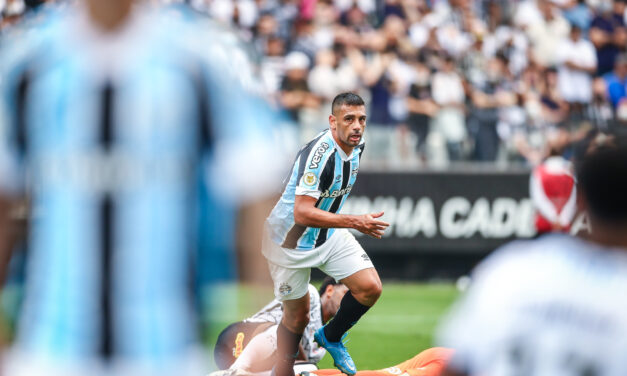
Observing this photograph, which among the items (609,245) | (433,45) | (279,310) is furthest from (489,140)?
(609,245)

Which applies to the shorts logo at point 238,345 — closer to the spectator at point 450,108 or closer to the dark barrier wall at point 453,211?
the spectator at point 450,108

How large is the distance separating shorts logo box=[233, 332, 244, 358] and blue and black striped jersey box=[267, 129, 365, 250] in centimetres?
80

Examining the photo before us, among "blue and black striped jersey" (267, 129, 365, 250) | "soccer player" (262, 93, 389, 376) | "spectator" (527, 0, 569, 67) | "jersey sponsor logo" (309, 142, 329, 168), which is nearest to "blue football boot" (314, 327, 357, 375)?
"soccer player" (262, 93, 389, 376)

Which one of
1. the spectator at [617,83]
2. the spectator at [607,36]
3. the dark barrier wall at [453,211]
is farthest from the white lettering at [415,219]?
the spectator at [607,36]

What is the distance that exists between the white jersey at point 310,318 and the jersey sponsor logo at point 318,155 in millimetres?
1136

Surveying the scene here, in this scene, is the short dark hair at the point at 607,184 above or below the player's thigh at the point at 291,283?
above

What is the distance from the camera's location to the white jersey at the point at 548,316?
2.74m

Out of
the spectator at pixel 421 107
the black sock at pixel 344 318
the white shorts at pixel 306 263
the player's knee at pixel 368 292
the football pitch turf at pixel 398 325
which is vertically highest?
the spectator at pixel 421 107

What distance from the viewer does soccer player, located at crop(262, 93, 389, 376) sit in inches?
303

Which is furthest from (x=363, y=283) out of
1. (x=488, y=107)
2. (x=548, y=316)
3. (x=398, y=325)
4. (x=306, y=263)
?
(x=488, y=107)

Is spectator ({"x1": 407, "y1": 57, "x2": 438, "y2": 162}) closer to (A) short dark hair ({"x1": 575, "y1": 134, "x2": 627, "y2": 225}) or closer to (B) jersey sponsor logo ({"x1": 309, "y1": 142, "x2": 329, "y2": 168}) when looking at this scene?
(B) jersey sponsor logo ({"x1": 309, "y1": 142, "x2": 329, "y2": 168})

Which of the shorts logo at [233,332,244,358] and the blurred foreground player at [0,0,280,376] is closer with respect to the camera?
the blurred foreground player at [0,0,280,376]

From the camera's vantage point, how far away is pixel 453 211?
16.5 m

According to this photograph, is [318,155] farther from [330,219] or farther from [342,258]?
[342,258]
